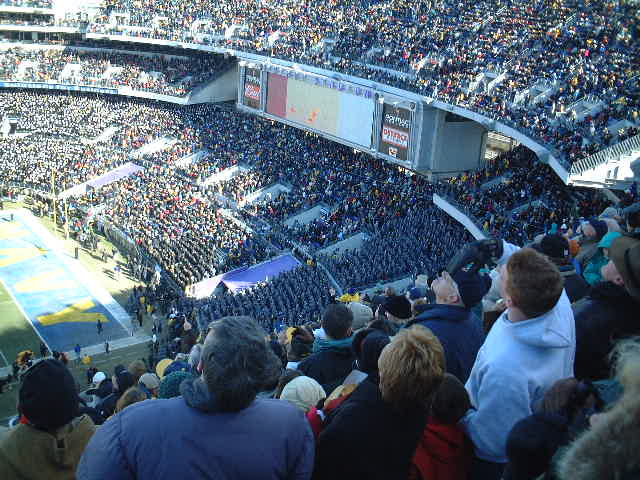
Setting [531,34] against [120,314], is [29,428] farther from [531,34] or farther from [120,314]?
[531,34]

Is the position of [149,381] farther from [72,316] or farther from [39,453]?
[72,316]

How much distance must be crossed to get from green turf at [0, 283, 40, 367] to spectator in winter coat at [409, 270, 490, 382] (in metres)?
20.0

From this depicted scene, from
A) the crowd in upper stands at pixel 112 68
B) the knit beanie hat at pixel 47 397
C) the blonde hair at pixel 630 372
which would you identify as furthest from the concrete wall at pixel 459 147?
the blonde hair at pixel 630 372

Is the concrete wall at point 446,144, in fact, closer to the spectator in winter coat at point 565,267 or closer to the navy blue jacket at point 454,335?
the spectator in winter coat at point 565,267

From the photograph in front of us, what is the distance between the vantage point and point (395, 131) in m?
29.2

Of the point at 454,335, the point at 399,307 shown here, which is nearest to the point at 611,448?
the point at 454,335

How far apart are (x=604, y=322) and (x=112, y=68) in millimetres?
48188

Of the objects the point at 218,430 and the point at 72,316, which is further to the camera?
the point at 72,316

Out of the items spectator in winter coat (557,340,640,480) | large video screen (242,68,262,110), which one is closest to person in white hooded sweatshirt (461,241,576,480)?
spectator in winter coat (557,340,640,480)

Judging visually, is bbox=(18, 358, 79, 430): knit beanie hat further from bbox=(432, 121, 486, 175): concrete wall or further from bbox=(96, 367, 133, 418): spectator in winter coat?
bbox=(432, 121, 486, 175): concrete wall

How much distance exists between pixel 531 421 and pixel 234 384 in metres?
1.17

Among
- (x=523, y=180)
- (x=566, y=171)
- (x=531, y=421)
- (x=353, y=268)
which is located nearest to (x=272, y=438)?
(x=531, y=421)

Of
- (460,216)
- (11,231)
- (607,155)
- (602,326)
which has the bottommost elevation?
(11,231)

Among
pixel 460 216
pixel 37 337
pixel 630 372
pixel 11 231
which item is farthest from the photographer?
pixel 11 231
